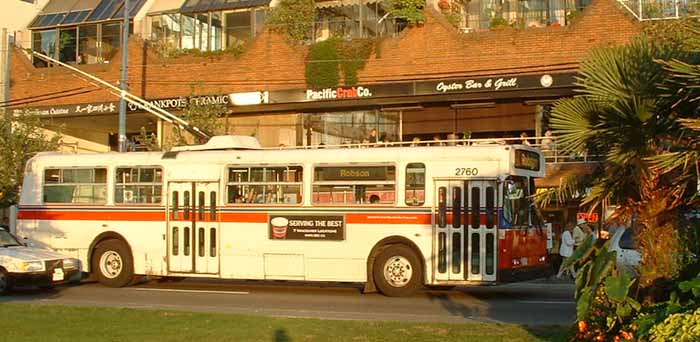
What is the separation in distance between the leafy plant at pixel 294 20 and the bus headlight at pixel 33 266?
54.8 feet

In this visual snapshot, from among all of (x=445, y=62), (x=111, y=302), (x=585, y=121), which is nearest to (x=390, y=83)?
(x=445, y=62)

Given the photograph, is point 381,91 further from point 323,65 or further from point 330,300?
point 330,300

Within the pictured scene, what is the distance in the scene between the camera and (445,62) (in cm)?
3077

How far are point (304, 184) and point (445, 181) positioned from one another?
9.74ft

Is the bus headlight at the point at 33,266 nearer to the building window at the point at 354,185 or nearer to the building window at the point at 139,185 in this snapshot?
the building window at the point at 139,185

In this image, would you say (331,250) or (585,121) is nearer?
(585,121)

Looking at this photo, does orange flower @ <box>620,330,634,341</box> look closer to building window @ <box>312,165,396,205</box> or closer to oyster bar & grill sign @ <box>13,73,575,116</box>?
building window @ <box>312,165,396,205</box>

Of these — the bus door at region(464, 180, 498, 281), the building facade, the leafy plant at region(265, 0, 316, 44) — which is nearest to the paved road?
the bus door at region(464, 180, 498, 281)

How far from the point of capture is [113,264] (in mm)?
20516

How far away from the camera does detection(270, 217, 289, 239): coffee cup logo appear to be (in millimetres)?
18734

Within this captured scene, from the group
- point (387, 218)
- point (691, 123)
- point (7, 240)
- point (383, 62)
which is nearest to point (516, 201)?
point (387, 218)

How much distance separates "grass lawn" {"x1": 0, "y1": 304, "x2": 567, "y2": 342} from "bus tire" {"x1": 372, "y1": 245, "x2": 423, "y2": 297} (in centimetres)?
490

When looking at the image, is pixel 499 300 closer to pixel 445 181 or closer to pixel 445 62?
pixel 445 181

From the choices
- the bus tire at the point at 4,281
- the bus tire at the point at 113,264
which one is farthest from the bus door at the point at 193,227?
the bus tire at the point at 4,281
